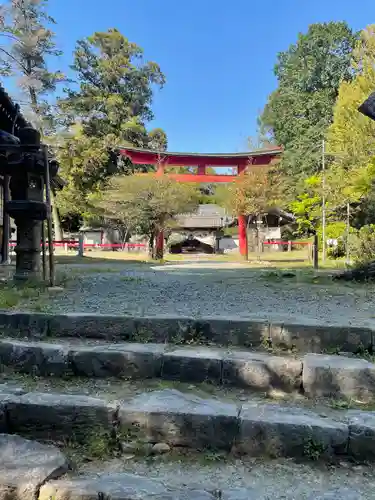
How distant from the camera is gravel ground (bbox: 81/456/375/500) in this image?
1.89 meters

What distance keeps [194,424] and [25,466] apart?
2.89 ft

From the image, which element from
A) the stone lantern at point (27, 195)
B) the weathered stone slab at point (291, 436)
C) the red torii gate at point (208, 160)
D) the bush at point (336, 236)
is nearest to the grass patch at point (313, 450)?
the weathered stone slab at point (291, 436)

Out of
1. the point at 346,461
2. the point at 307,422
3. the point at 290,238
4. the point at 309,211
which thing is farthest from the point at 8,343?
the point at 290,238

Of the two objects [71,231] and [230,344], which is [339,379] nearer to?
[230,344]

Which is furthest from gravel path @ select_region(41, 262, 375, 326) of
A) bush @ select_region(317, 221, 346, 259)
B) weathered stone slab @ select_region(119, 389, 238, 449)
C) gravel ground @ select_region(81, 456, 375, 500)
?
bush @ select_region(317, 221, 346, 259)

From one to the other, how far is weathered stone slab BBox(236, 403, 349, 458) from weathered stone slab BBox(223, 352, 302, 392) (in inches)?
16.9

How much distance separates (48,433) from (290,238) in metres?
33.1

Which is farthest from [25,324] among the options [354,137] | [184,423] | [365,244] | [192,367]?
[354,137]

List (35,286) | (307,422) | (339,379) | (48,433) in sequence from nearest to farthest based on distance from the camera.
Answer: (307,422), (48,433), (339,379), (35,286)

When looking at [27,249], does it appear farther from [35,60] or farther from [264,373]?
[35,60]

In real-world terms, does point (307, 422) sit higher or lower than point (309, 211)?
lower

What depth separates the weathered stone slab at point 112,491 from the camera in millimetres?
1802

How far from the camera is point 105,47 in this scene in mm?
33688

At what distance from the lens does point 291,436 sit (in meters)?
2.20
